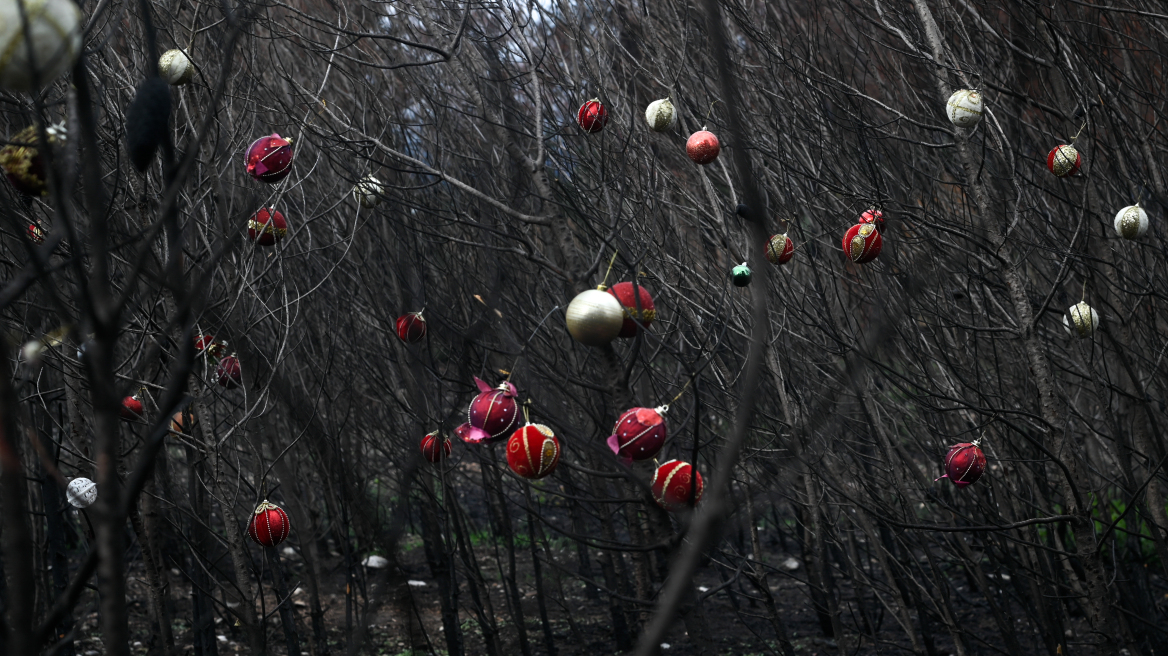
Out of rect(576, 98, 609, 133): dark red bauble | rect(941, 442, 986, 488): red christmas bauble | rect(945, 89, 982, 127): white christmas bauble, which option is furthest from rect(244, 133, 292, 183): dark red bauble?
rect(941, 442, 986, 488): red christmas bauble

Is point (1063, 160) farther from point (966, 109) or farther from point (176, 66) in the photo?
point (176, 66)

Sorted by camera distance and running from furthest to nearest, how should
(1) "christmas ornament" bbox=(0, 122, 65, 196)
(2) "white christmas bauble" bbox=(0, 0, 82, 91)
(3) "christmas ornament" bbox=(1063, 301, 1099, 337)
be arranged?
(3) "christmas ornament" bbox=(1063, 301, 1099, 337) → (1) "christmas ornament" bbox=(0, 122, 65, 196) → (2) "white christmas bauble" bbox=(0, 0, 82, 91)

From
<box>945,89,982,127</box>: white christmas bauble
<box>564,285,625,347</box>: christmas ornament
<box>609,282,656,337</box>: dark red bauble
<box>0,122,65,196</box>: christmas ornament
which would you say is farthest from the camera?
<box>945,89,982,127</box>: white christmas bauble

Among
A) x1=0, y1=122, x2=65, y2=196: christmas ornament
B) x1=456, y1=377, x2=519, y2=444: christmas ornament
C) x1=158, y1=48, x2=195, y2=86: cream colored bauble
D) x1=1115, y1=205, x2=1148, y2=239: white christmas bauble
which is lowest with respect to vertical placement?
x1=456, y1=377, x2=519, y2=444: christmas ornament

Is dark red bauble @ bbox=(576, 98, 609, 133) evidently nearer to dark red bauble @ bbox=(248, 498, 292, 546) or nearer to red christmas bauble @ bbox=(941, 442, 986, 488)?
red christmas bauble @ bbox=(941, 442, 986, 488)

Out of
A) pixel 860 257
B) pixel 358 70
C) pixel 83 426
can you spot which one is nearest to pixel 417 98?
pixel 358 70

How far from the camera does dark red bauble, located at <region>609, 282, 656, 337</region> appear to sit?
2.59 meters

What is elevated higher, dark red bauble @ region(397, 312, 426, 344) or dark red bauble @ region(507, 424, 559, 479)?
dark red bauble @ region(397, 312, 426, 344)

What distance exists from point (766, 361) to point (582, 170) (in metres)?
1.83

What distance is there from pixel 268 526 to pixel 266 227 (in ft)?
4.41

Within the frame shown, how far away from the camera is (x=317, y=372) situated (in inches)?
222

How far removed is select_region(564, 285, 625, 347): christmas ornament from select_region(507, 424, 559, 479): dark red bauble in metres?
0.47

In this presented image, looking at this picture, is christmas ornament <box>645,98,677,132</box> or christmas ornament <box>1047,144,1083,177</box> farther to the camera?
A: christmas ornament <box>645,98,677,132</box>

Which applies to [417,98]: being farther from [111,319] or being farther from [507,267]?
[111,319]
